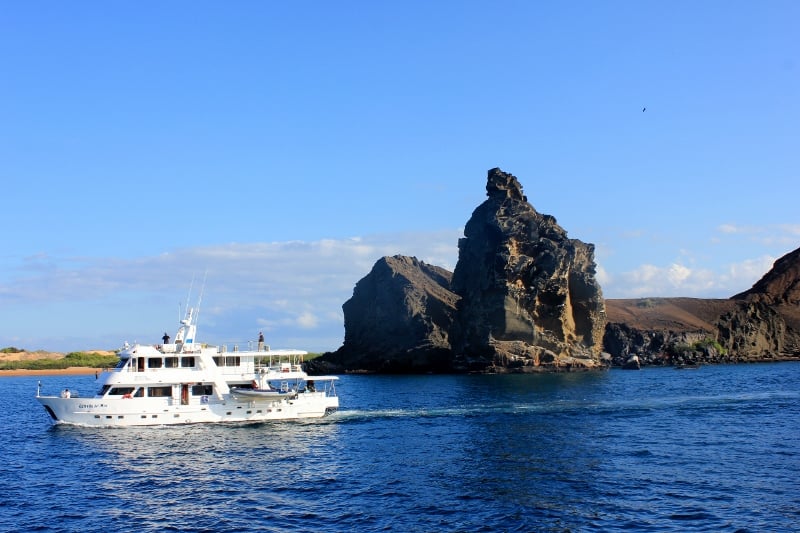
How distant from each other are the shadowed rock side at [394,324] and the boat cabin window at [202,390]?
281 ft

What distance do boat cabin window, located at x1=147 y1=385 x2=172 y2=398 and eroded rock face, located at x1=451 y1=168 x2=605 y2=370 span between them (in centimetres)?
7637

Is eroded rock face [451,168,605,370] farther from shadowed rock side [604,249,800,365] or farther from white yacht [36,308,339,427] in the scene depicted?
white yacht [36,308,339,427]

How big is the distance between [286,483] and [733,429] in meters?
33.2

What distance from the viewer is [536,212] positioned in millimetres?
139250

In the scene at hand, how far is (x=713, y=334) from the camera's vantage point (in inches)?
6939

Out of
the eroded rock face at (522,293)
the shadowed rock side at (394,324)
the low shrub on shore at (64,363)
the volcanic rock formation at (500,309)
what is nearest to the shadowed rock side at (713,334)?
the eroded rock face at (522,293)

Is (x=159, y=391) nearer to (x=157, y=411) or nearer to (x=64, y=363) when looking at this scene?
(x=157, y=411)

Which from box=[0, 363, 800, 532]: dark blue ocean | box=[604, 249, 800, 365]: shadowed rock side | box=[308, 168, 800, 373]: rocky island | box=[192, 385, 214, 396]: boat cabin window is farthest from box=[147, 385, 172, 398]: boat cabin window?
box=[604, 249, 800, 365]: shadowed rock side

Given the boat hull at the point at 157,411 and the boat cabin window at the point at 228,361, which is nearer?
the boat hull at the point at 157,411

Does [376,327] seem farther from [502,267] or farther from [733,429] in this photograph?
[733,429]

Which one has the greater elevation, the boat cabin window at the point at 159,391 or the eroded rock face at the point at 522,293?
the eroded rock face at the point at 522,293

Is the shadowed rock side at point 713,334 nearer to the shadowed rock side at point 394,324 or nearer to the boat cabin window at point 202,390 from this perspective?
the shadowed rock side at point 394,324

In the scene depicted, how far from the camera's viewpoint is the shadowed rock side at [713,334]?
158m

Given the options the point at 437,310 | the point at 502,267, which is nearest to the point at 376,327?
the point at 437,310
